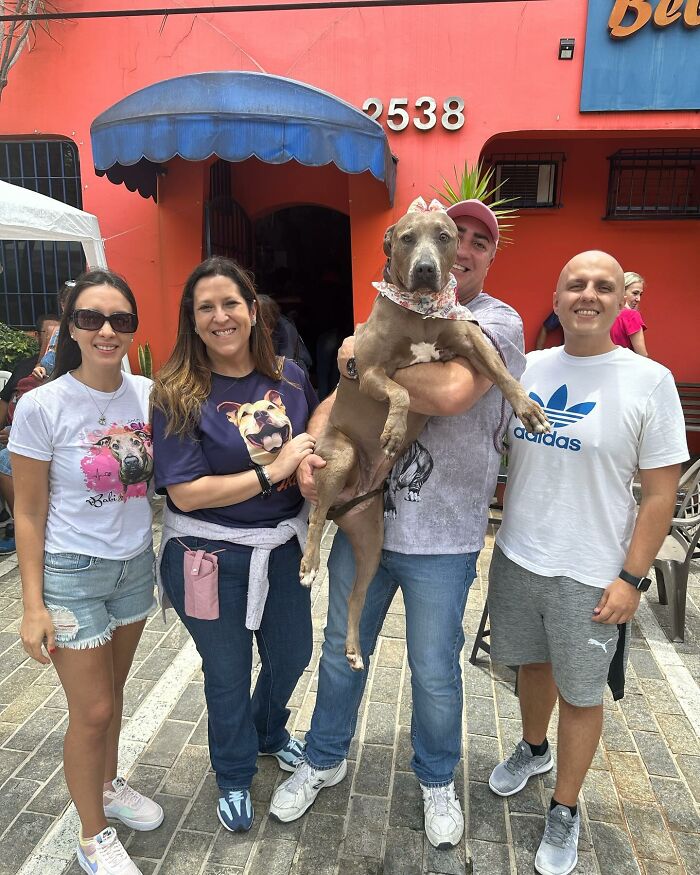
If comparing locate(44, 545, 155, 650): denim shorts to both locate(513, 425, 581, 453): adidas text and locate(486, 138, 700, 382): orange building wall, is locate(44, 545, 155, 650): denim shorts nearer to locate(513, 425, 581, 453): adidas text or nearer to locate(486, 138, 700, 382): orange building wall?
locate(513, 425, 581, 453): adidas text

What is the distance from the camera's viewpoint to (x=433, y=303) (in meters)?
2.02

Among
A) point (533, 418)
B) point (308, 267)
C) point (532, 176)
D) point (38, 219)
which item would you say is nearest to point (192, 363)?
point (533, 418)

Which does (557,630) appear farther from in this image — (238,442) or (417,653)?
(238,442)

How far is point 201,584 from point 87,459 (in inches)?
23.9

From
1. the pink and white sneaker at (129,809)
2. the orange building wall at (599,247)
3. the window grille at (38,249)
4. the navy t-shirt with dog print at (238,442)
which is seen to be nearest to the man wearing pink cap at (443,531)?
the navy t-shirt with dog print at (238,442)

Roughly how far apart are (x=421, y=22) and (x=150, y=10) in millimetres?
3117

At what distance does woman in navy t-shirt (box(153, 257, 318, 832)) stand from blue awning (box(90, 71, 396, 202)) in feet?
12.0

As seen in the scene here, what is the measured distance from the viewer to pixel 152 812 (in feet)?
8.25

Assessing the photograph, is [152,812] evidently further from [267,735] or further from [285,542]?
[285,542]

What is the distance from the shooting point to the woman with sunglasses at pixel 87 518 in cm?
203

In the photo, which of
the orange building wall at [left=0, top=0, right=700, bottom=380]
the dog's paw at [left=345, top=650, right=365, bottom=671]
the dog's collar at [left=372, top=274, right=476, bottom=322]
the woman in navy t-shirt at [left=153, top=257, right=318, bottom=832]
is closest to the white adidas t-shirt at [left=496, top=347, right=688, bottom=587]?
the dog's collar at [left=372, top=274, right=476, bottom=322]

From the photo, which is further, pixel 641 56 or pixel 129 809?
pixel 641 56

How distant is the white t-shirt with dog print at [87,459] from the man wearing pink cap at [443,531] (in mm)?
632

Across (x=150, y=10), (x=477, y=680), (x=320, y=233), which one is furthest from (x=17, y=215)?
(x=320, y=233)
